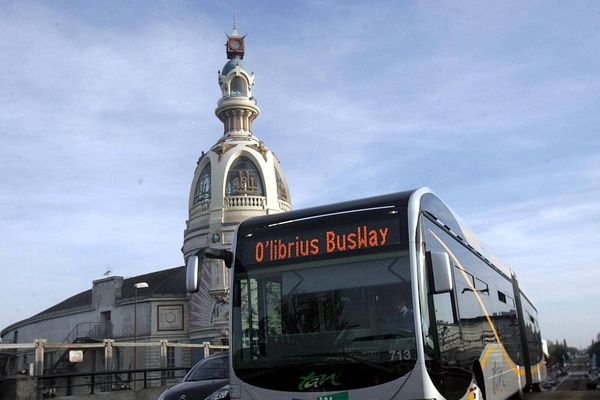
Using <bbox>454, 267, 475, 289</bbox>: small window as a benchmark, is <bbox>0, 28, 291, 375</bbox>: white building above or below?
above

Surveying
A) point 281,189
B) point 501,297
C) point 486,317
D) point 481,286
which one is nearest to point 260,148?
point 281,189

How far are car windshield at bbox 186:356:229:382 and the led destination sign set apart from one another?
4.35m

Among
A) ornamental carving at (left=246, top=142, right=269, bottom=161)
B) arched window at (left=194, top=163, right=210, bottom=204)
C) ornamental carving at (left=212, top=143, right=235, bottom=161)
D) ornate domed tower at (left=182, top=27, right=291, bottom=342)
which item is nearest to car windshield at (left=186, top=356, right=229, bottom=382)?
ornate domed tower at (left=182, top=27, right=291, bottom=342)

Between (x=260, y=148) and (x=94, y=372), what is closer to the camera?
(x=94, y=372)

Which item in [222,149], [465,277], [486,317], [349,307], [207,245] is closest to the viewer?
[349,307]

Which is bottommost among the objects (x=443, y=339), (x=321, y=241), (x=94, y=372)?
(x=94, y=372)

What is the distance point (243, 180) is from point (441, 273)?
140 ft

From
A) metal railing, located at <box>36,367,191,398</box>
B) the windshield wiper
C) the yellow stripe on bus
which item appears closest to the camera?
the windshield wiper

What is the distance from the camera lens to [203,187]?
167ft

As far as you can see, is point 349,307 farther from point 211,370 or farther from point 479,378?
point 211,370

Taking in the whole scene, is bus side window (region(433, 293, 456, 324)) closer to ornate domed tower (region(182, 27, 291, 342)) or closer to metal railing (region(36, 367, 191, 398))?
metal railing (region(36, 367, 191, 398))

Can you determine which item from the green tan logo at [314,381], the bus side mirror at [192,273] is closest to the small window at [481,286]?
the green tan logo at [314,381]

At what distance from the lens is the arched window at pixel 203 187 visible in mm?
50344

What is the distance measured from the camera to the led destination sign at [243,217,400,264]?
771 cm
